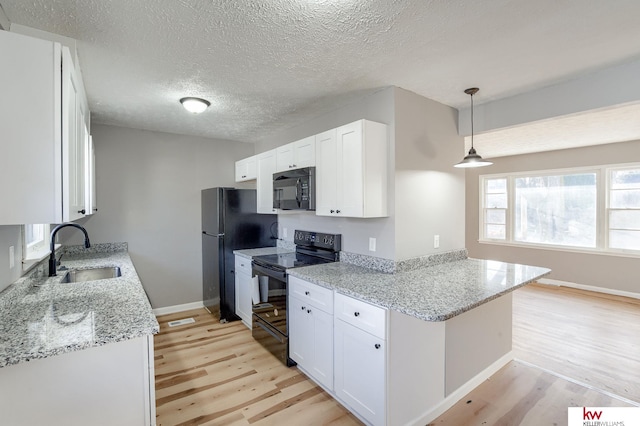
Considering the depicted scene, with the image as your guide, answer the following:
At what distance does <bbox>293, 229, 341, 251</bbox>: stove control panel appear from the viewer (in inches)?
120

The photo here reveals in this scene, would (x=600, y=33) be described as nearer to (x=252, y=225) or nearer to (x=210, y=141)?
(x=252, y=225)

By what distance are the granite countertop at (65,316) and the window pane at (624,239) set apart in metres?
6.44

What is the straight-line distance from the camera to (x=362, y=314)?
196 centimetres

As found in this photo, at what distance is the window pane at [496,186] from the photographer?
614cm

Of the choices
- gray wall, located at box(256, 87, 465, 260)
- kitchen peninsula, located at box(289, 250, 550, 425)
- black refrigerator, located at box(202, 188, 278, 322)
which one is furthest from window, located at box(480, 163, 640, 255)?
black refrigerator, located at box(202, 188, 278, 322)

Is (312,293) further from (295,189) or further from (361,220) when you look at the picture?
(295,189)

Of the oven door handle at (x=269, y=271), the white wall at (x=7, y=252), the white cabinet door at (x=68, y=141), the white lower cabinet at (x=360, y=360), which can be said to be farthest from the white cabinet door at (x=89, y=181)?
the white lower cabinet at (x=360, y=360)

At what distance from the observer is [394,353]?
72.2 inches

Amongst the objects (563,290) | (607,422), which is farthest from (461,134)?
(563,290)

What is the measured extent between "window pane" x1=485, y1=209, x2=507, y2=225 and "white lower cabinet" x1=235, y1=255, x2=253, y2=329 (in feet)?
17.3

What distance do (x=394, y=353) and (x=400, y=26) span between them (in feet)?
6.15

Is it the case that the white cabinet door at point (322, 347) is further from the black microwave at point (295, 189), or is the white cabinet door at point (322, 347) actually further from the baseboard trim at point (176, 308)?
the baseboard trim at point (176, 308)

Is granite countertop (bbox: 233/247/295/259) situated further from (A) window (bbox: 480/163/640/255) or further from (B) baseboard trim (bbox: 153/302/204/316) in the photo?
(A) window (bbox: 480/163/640/255)

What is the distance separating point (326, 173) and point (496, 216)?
5.06 meters
